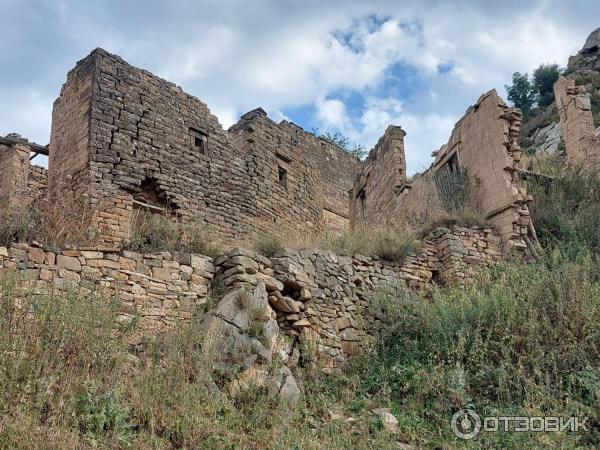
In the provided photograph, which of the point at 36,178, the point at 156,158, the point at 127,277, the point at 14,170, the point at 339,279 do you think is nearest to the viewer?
the point at 127,277

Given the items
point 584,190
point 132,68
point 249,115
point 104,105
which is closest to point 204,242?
point 104,105

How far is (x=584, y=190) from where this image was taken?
11930 millimetres

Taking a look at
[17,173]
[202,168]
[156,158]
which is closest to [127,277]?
[156,158]

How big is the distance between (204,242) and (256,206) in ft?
14.4

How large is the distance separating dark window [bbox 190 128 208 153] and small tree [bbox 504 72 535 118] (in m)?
22.2

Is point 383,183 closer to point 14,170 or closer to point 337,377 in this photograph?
point 337,377

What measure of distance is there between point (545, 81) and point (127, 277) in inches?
1126

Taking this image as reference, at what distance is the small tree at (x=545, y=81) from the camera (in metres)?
29.6

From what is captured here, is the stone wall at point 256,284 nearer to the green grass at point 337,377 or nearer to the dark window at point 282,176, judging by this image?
the green grass at point 337,377

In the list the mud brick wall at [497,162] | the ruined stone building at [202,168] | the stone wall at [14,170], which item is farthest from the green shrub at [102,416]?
the stone wall at [14,170]

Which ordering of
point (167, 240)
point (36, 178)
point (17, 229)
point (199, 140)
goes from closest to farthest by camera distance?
point (17, 229)
point (167, 240)
point (199, 140)
point (36, 178)

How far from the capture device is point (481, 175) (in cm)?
1120

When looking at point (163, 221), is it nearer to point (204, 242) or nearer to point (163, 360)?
point (204, 242)

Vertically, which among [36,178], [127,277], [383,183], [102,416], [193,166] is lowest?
[102,416]
